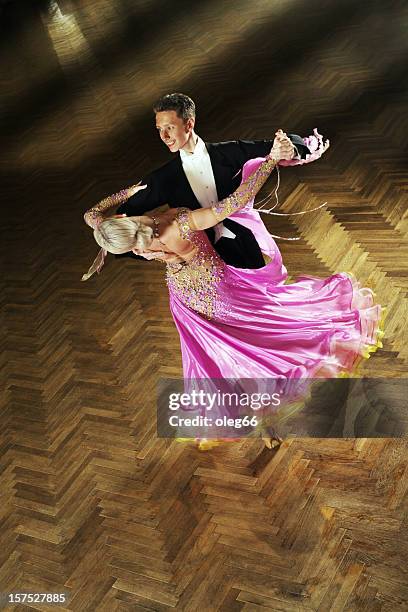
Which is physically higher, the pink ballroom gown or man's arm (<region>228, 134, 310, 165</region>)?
man's arm (<region>228, 134, 310, 165</region>)

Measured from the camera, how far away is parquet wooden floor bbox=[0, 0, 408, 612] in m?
3.52

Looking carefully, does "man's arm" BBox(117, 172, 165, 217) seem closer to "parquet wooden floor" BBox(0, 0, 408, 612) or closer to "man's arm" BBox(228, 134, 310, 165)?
"man's arm" BBox(228, 134, 310, 165)

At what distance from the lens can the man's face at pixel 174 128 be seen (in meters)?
3.20

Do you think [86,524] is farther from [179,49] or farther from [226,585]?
[179,49]

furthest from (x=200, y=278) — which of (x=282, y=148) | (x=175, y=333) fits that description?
(x=175, y=333)

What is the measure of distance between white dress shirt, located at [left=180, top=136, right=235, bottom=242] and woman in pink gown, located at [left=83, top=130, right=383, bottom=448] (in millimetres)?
205

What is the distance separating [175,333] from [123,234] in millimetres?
1720

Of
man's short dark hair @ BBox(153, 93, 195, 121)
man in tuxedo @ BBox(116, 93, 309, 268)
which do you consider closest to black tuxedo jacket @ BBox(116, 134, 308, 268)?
man in tuxedo @ BBox(116, 93, 309, 268)

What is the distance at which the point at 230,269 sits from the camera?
3.93 metres

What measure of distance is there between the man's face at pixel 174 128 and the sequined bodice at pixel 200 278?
52 centimetres

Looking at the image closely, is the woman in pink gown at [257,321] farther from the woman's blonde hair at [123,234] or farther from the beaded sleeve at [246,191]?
the beaded sleeve at [246,191]

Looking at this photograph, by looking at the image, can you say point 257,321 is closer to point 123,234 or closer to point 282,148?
point 123,234

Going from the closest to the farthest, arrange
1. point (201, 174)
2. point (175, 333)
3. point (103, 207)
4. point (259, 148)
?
point (259, 148)
point (201, 174)
point (103, 207)
point (175, 333)

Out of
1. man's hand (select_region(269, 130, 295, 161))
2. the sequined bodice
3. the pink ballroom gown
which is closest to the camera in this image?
man's hand (select_region(269, 130, 295, 161))
